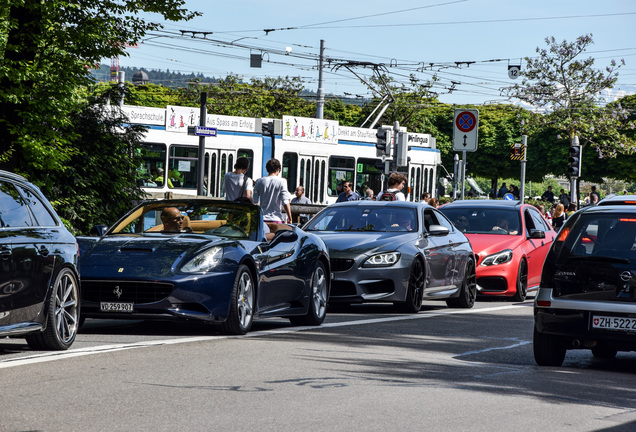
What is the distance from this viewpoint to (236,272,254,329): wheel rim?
1102 cm

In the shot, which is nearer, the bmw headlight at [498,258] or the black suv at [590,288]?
the black suv at [590,288]

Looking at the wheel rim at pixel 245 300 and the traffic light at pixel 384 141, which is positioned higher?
the traffic light at pixel 384 141

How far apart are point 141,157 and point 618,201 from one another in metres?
11.5

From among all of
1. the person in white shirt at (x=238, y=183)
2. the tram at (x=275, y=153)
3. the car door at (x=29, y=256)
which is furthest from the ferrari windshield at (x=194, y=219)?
the tram at (x=275, y=153)

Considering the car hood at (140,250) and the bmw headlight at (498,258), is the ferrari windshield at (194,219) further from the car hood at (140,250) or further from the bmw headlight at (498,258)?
the bmw headlight at (498,258)

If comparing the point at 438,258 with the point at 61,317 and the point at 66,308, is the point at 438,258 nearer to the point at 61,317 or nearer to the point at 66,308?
the point at 66,308

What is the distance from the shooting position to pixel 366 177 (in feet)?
138

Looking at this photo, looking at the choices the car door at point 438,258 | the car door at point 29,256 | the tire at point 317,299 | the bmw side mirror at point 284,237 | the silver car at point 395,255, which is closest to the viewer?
the car door at point 29,256

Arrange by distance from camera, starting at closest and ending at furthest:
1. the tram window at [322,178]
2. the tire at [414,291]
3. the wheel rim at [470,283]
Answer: the tire at [414,291] → the wheel rim at [470,283] → the tram window at [322,178]

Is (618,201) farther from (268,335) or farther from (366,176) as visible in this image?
(366,176)

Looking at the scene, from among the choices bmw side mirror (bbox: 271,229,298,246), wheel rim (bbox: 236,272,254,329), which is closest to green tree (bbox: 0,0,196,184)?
bmw side mirror (bbox: 271,229,298,246)

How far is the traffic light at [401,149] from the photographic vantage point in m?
27.7

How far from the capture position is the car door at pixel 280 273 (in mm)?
11680

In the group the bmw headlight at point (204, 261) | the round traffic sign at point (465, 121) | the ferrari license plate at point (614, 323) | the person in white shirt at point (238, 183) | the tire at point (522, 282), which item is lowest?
the tire at point (522, 282)
